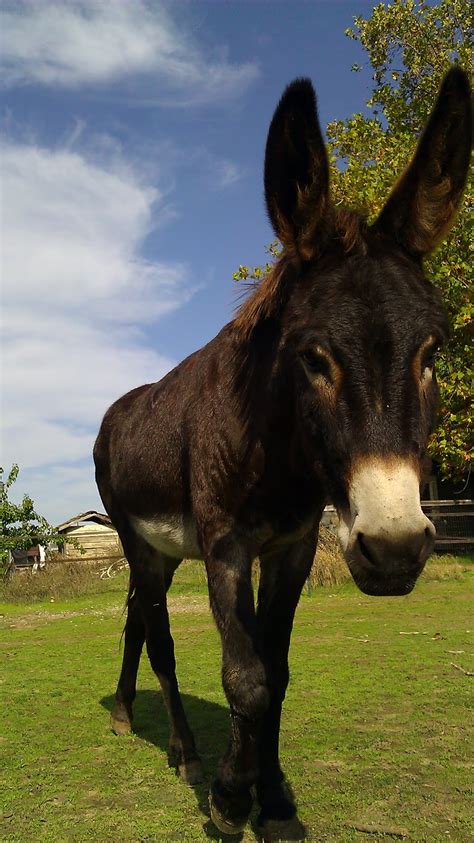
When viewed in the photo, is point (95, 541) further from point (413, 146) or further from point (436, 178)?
point (436, 178)

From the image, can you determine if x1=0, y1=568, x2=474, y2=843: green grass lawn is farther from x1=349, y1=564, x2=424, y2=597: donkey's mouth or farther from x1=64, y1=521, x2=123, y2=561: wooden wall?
x1=64, y1=521, x2=123, y2=561: wooden wall

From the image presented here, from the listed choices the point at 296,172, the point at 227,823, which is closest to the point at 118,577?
the point at 227,823

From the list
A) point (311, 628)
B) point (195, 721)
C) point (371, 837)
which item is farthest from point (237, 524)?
point (311, 628)

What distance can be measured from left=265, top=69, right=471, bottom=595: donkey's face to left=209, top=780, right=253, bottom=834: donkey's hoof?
1423mm

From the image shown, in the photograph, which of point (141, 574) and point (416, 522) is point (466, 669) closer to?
point (141, 574)

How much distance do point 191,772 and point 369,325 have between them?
301cm

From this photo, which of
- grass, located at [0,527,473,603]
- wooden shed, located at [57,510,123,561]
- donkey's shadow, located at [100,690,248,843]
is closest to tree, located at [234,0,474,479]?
grass, located at [0,527,473,603]

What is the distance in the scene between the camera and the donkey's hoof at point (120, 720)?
4863mm

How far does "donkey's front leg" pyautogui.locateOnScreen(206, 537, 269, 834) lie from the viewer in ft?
9.21

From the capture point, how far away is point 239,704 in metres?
2.81

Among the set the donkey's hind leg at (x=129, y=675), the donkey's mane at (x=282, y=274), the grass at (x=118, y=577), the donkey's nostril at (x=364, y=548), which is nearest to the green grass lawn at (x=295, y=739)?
the donkey's hind leg at (x=129, y=675)

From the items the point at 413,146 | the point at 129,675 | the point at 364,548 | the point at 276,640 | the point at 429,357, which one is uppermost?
the point at 413,146

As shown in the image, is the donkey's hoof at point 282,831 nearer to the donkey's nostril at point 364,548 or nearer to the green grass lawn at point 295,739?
the green grass lawn at point 295,739

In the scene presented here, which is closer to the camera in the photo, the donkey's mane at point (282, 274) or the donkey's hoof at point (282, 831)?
the donkey's mane at point (282, 274)
